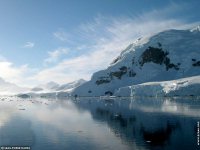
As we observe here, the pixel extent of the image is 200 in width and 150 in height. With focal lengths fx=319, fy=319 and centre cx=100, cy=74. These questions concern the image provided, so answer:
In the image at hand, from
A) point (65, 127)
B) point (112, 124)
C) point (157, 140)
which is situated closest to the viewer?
point (157, 140)

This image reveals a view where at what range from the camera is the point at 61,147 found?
71.1 metres

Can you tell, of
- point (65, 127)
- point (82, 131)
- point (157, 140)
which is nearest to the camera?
point (157, 140)

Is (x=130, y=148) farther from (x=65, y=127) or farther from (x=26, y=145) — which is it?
(x=65, y=127)

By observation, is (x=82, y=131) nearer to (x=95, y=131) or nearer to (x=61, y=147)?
(x=95, y=131)

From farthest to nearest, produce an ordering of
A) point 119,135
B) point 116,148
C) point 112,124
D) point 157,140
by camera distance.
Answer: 1. point 112,124
2. point 119,135
3. point 157,140
4. point 116,148

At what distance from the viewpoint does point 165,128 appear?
324 ft

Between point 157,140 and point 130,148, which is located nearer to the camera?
point 130,148

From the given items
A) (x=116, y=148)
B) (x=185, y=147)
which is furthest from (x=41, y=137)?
(x=185, y=147)

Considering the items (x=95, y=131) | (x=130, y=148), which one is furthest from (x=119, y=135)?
(x=130, y=148)

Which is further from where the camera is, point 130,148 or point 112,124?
point 112,124

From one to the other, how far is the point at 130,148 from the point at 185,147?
12.0 m

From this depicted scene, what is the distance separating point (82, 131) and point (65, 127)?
34.7 feet

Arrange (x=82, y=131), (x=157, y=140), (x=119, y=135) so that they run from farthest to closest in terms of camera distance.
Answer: (x=82, y=131)
(x=119, y=135)
(x=157, y=140)

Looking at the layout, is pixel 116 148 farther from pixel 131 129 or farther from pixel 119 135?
pixel 131 129
